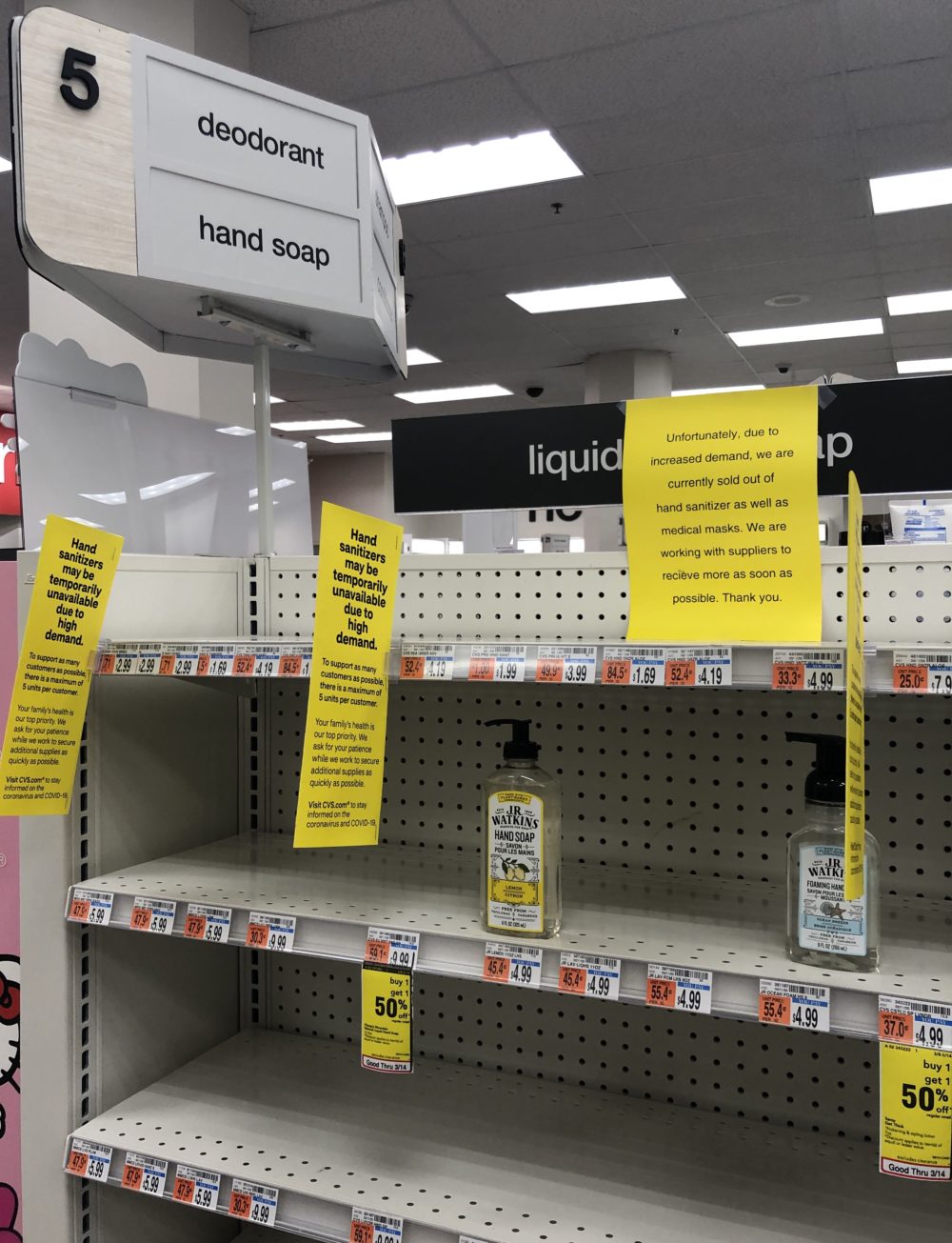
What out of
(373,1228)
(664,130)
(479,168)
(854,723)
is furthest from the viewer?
(479,168)

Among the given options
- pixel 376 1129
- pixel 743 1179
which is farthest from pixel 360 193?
pixel 743 1179

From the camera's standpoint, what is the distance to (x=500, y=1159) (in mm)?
1524

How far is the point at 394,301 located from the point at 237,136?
0.47 meters

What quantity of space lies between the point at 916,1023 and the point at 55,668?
4.02 feet

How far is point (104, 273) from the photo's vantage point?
4.80 ft

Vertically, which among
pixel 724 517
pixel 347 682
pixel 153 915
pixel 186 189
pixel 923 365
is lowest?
pixel 153 915

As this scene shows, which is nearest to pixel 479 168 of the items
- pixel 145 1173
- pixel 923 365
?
pixel 145 1173

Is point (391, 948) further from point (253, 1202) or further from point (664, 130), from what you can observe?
point (664, 130)

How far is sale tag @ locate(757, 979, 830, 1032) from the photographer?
114cm

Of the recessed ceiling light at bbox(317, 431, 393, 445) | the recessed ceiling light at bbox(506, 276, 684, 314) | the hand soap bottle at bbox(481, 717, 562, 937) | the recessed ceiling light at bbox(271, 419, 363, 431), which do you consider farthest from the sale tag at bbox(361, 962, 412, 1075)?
the recessed ceiling light at bbox(317, 431, 393, 445)

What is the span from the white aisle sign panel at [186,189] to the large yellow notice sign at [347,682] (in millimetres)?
554

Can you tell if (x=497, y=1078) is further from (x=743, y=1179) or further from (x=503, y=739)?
(x=503, y=739)

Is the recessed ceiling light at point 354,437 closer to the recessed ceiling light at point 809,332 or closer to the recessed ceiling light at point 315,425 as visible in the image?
the recessed ceiling light at point 315,425

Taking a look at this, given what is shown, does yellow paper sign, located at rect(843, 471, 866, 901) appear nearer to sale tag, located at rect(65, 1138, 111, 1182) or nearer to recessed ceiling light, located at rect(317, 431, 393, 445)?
sale tag, located at rect(65, 1138, 111, 1182)
